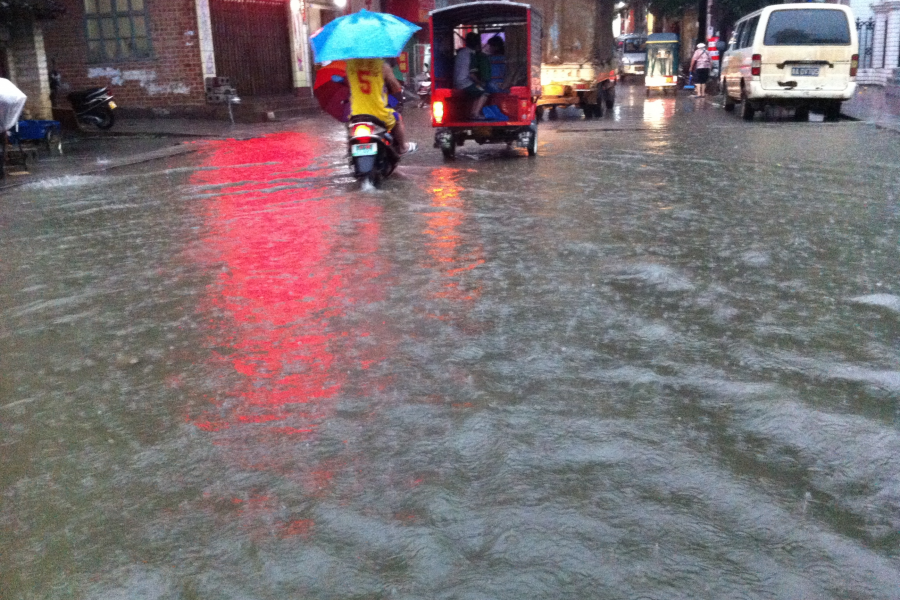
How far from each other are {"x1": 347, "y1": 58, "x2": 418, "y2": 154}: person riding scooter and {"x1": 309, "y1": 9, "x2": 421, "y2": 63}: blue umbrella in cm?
31

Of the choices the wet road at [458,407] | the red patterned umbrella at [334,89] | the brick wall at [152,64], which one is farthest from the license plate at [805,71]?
the brick wall at [152,64]

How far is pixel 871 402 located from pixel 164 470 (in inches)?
114

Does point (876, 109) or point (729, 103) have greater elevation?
point (729, 103)

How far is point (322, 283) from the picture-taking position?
20.3 ft

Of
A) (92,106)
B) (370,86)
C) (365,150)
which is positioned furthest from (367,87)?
(92,106)

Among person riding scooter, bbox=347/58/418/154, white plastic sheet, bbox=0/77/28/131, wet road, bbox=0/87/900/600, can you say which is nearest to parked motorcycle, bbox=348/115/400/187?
person riding scooter, bbox=347/58/418/154

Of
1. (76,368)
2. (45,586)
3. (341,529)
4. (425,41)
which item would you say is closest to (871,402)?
(341,529)

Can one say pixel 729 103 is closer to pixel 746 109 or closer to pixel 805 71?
pixel 746 109

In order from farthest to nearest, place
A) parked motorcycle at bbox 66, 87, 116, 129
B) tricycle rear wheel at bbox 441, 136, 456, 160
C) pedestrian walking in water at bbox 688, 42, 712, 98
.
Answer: pedestrian walking in water at bbox 688, 42, 712, 98 → parked motorcycle at bbox 66, 87, 116, 129 → tricycle rear wheel at bbox 441, 136, 456, 160

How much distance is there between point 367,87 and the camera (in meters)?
10.8

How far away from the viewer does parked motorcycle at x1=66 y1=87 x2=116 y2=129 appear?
2039 cm

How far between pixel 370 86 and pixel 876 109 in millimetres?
15348

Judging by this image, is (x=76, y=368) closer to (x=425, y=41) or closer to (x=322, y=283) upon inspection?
(x=322, y=283)

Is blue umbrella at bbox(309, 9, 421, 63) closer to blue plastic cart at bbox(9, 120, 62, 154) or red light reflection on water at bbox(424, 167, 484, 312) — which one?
red light reflection on water at bbox(424, 167, 484, 312)
